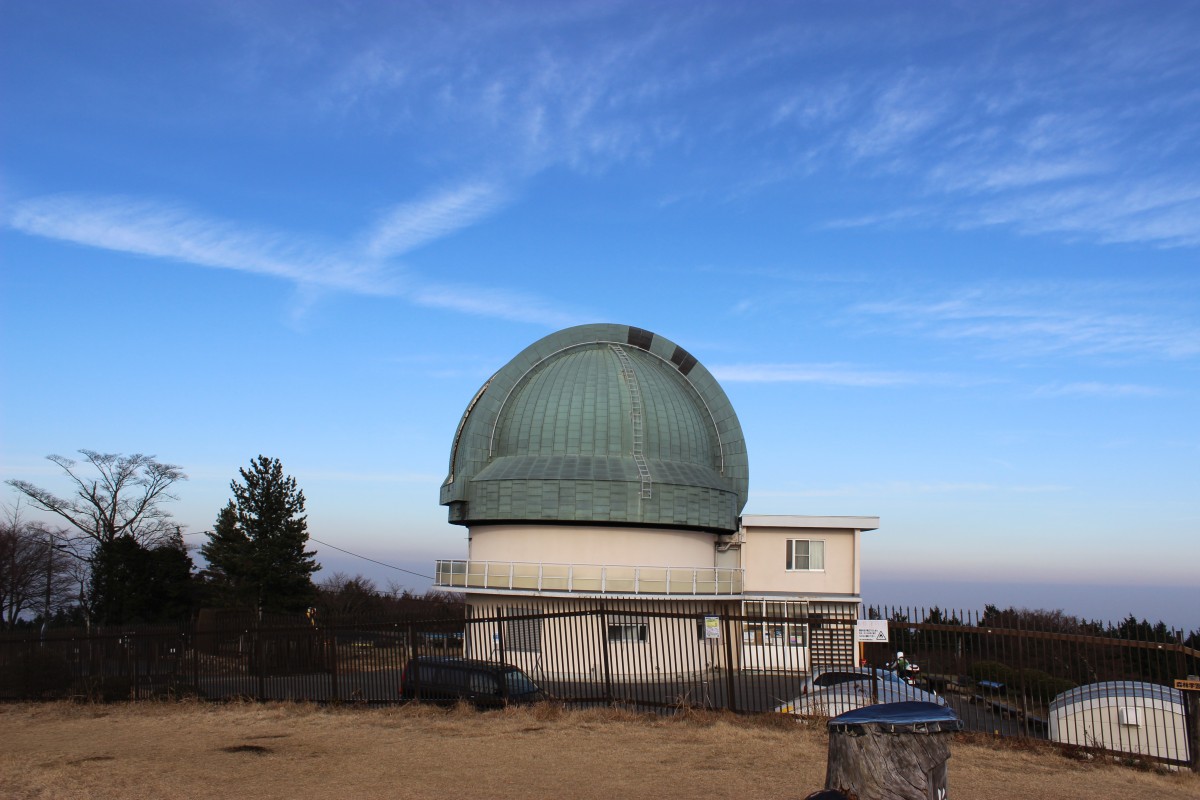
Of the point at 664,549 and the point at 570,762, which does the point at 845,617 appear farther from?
the point at 664,549

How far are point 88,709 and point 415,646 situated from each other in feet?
21.9

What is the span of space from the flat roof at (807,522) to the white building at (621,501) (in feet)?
0.14

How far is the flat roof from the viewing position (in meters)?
32.7

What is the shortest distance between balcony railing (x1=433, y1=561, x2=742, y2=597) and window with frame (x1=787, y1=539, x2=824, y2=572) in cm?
389

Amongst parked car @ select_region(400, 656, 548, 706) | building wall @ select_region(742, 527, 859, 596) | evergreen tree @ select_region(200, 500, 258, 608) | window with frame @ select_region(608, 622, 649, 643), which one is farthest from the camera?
evergreen tree @ select_region(200, 500, 258, 608)

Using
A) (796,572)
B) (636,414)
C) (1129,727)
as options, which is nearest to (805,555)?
(796,572)

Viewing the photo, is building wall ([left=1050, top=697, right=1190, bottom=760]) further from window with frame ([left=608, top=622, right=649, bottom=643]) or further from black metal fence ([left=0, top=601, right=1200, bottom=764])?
window with frame ([left=608, top=622, right=649, bottom=643])

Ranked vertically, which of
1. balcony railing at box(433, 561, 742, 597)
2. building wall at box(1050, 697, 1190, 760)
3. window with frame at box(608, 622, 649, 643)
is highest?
balcony railing at box(433, 561, 742, 597)

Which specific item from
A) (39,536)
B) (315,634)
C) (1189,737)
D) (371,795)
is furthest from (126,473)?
(1189,737)

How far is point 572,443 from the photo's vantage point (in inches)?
1233

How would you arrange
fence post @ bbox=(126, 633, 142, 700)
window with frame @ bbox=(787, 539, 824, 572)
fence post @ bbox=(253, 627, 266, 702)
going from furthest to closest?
window with frame @ bbox=(787, 539, 824, 572) < fence post @ bbox=(126, 633, 142, 700) < fence post @ bbox=(253, 627, 266, 702)

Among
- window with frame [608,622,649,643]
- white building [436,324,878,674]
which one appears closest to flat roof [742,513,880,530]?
white building [436,324,878,674]

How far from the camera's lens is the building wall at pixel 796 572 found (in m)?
33.0

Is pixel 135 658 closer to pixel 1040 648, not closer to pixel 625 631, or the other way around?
pixel 625 631
